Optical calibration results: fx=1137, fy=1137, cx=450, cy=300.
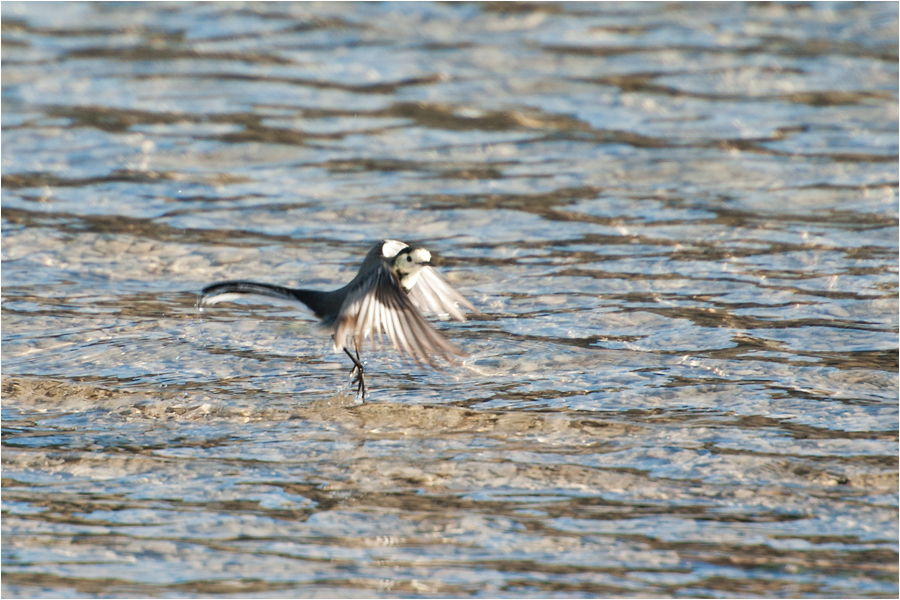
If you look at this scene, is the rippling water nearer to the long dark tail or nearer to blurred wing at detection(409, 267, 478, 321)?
blurred wing at detection(409, 267, 478, 321)

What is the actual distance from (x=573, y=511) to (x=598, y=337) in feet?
7.92

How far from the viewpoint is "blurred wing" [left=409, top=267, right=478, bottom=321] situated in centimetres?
688

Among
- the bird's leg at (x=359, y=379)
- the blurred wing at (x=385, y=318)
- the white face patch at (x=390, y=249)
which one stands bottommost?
the bird's leg at (x=359, y=379)

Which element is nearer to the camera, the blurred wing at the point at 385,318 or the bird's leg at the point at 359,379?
the blurred wing at the point at 385,318

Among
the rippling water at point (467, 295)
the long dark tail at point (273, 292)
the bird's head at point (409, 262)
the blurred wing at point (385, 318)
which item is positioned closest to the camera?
the rippling water at point (467, 295)

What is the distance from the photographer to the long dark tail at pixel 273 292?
6.20 m

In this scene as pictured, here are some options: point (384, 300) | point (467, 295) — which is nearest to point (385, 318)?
point (384, 300)

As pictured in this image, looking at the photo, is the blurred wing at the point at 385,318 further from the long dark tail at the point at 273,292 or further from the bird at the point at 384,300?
the long dark tail at the point at 273,292

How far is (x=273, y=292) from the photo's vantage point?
633 centimetres

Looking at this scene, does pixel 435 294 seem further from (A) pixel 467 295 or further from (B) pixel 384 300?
(B) pixel 384 300

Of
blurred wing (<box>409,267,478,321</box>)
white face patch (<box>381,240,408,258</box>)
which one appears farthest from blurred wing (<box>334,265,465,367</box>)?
blurred wing (<box>409,267,478,321</box>)

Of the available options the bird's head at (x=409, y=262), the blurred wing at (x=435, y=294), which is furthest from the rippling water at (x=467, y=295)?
the bird's head at (x=409, y=262)

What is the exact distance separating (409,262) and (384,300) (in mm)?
539

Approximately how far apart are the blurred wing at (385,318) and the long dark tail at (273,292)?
0.55 m
